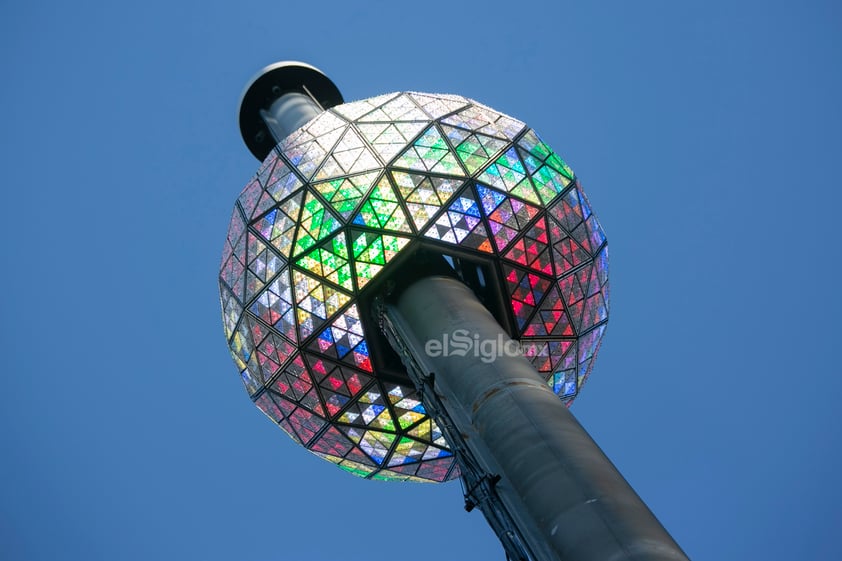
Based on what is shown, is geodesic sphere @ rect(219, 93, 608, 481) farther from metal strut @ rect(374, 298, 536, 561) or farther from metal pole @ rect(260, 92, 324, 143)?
metal pole @ rect(260, 92, 324, 143)

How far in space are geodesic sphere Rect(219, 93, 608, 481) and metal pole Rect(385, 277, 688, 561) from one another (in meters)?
1.49

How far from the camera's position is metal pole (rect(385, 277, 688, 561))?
10023 mm

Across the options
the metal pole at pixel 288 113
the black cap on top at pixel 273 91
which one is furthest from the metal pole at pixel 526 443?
the black cap on top at pixel 273 91

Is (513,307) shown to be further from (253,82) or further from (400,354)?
(253,82)

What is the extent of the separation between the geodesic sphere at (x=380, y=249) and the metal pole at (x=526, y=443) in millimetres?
1491

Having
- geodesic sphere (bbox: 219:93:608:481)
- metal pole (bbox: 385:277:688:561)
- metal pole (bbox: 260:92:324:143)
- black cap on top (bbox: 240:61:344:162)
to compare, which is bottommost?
metal pole (bbox: 385:277:688:561)

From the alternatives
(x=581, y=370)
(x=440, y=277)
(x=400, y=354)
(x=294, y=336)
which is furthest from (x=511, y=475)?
(x=581, y=370)

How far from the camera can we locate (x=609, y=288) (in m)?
20.0

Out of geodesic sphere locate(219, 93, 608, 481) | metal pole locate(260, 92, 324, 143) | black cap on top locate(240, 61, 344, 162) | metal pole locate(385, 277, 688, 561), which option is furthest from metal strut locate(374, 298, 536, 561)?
black cap on top locate(240, 61, 344, 162)

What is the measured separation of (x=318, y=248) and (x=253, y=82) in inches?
619

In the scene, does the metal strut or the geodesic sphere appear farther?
the geodesic sphere

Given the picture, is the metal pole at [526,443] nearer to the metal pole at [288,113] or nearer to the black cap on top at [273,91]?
the metal pole at [288,113]

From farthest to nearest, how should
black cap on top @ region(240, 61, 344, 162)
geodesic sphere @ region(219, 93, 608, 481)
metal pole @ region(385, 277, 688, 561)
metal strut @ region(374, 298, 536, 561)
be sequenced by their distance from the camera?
black cap on top @ region(240, 61, 344, 162) < geodesic sphere @ region(219, 93, 608, 481) < metal strut @ region(374, 298, 536, 561) < metal pole @ region(385, 277, 688, 561)

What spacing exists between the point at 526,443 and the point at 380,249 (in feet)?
19.8
